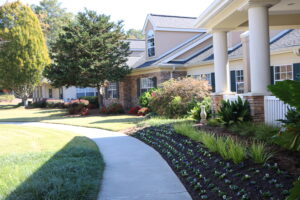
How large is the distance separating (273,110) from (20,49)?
3027 cm

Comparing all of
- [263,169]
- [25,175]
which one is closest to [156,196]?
[263,169]

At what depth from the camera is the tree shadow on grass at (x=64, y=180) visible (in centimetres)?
448

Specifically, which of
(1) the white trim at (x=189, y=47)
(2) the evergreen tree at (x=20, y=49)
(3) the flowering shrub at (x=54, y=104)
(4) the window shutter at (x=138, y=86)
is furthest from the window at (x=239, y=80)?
(2) the evergreen tree at (x=20, y=49)

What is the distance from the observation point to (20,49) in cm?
3186

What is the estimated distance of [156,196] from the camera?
462cm

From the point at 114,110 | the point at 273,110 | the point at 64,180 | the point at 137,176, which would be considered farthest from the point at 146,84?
the point at 64,180

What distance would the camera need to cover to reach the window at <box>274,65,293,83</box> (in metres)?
13.1

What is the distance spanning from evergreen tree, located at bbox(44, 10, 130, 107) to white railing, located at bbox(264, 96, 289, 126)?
14.2m

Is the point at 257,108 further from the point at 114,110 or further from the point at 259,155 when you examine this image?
the point at 114,110

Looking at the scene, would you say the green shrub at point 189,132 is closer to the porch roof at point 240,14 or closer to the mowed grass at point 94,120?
the porch roof at point 240,14

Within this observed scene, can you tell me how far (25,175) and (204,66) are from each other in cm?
1373

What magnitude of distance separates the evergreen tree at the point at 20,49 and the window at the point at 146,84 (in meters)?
16.2

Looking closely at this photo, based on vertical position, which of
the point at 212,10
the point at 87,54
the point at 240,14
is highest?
the point at 87,54

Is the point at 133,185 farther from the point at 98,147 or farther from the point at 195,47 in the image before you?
the point at 195,47
